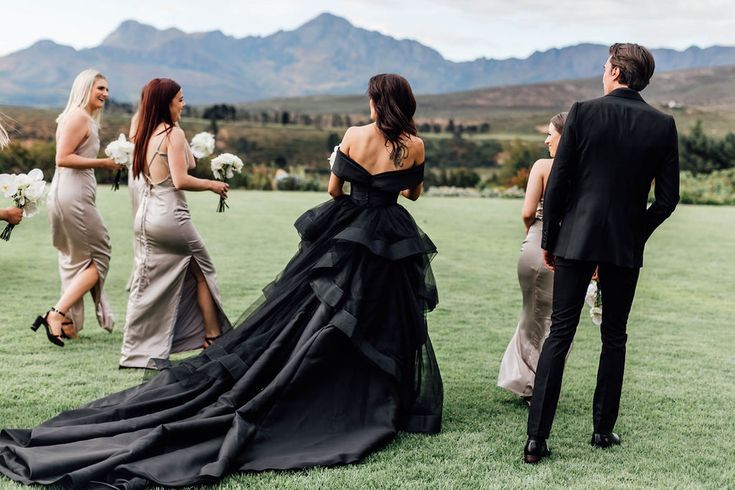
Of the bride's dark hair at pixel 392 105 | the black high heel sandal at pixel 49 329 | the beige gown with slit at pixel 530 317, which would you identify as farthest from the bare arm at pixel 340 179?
the black high heel sandal at pixel 49 329

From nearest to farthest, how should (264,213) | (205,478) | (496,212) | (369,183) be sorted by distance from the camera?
(205,478) < (369,183) < (264,213) < (496,212)

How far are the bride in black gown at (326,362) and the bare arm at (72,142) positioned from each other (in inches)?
105

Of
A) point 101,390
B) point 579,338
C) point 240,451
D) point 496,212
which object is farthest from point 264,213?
point 240,451

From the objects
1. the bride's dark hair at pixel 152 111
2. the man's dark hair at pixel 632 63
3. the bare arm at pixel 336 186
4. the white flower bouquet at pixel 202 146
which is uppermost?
the man's dark hair at pixel 632 63

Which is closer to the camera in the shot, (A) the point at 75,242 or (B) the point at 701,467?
(B) the point at 701,467

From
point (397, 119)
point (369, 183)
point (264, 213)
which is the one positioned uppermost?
point (397, 119)

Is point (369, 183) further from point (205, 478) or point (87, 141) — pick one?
point (87, 141)

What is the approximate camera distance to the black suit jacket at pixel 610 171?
14.7ft

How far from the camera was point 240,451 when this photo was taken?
4477 millimetres

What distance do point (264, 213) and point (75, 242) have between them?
1462 cm

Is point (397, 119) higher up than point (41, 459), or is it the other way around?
point (397, 119)

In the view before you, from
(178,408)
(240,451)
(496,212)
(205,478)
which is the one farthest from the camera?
(496,212)

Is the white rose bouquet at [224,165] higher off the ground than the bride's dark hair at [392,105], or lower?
lower

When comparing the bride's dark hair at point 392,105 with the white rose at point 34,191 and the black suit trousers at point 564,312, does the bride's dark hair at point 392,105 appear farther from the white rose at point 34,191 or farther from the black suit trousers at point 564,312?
the white rose at point 34,191
